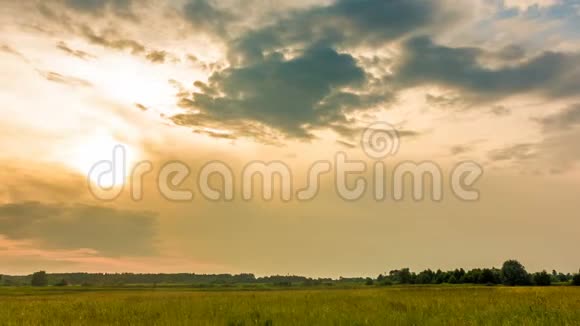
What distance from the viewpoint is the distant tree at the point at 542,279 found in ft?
289

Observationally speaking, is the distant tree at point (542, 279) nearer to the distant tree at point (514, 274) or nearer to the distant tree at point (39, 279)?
the distant tree at point (514, 274)

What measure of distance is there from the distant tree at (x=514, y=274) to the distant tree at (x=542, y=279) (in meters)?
4.80

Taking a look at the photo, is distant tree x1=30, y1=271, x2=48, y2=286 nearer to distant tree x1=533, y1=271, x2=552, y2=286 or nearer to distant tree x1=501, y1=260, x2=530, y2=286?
distant tree x1=501, y1=260, x2=530, y2=286

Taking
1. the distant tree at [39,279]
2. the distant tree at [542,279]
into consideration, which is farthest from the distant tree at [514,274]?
the distant tree at [39,279]

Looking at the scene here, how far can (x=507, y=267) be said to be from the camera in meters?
99.6

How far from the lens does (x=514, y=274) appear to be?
9819cm

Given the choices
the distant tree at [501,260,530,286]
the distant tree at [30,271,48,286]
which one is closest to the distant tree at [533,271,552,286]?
the distant tree at [501,260,530,286]

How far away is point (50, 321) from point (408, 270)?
Result: 115259 mm

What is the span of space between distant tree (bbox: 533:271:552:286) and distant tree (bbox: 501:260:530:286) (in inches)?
189

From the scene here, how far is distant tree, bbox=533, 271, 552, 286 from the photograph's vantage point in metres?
88.1

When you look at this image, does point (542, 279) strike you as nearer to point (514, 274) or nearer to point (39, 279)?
point (514, 274)

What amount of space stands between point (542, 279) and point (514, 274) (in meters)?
9.04

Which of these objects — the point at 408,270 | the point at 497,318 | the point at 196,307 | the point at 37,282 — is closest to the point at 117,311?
the point at 196,307

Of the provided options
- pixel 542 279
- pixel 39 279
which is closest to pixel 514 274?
pixel 542 279
